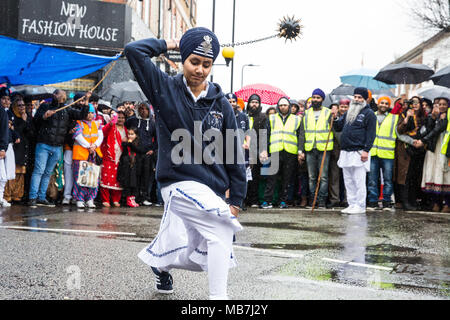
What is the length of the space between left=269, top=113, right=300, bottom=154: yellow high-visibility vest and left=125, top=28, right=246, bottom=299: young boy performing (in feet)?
30.1

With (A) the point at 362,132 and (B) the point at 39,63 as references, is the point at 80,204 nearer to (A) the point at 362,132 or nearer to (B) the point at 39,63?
(B) the point at 39,63

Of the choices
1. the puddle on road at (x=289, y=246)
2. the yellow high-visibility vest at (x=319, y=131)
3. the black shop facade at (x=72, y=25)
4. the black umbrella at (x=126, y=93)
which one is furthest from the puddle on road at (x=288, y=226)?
the black shop facade at (x=72, y=25)

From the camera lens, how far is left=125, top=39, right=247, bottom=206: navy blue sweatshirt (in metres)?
4.11

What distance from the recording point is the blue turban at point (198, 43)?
4.08 metres

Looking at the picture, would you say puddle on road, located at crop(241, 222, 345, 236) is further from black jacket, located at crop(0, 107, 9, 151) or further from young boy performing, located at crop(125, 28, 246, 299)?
black jacket, located at crop(0, 107, 9, 151)

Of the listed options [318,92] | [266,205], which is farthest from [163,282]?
[318,92]

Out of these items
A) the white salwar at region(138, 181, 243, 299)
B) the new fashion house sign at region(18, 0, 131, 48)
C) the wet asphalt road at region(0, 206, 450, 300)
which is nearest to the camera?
the white salwar at region(138, 181, 243, 299)

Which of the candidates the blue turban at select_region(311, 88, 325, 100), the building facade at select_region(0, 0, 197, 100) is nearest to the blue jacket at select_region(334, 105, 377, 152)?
the blue turban at select_region(311, 88, 325, 100)

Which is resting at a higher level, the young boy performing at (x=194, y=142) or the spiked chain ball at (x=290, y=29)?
the spiked chain ball at (x=290, y=29)

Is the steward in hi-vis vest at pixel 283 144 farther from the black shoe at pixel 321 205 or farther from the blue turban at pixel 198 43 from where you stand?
the blue turban at pixel 198 43

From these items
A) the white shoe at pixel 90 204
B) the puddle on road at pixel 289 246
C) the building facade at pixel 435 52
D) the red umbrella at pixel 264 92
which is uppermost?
the building facade at pixel 435 52

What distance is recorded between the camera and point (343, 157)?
39.2 ft
